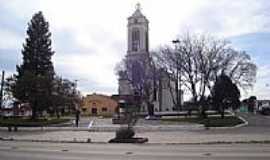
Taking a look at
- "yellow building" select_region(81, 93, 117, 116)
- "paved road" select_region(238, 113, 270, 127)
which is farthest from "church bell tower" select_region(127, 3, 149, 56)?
"paved road" select_region(238, 113, 270, 127)

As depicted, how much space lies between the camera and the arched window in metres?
104

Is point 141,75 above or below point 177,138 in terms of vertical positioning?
above

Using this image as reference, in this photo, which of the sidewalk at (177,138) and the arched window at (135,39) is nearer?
the sidewalk at (177,138)

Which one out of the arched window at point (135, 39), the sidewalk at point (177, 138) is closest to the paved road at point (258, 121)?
the sidewalk at point (177, 138)

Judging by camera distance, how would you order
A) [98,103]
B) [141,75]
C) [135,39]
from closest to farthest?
[141,75] < [135,39] < [98,103]

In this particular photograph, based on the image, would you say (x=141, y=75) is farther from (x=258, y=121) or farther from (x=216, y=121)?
(x=216, y=121)

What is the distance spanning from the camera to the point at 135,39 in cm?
10612

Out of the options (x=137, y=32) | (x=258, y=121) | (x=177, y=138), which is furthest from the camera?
(x=137, y=32)

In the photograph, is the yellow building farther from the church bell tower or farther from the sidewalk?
the sidewalk

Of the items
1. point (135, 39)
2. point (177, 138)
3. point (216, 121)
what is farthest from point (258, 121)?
point (135, 39)

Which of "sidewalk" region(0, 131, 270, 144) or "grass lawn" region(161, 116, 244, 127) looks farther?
"grass lawn" region(161, 116, 244, 127)

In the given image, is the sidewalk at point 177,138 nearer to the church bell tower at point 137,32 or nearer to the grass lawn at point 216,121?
the grass lawn at point 216,121

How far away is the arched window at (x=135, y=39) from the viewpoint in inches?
4104

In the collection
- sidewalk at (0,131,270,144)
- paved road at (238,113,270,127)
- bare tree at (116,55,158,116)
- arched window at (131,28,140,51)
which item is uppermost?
arched window at (131,28,140,51)
